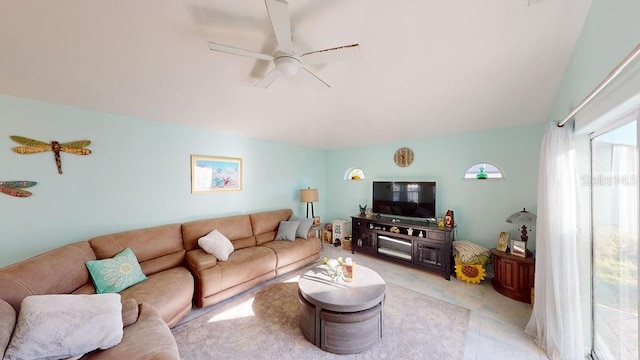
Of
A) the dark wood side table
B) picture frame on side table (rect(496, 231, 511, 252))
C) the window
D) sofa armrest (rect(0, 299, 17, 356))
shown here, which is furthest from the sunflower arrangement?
sofa armrest (rect(0, 299, 17, 356))

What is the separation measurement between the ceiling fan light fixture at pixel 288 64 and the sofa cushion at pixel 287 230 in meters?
2.83

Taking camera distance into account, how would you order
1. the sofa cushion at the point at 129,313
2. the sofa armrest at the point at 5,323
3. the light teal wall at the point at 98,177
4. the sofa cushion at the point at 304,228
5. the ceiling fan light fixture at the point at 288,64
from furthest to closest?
the sofa cushion at the point at 304,228 → the light teal wall at the point at 98,177 → the ceiling fan light fixture at the point at 288,64 → the sofa cushion at the point at 129,313 → the sofa armrest at the point at 5,323

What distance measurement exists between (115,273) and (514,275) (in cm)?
473

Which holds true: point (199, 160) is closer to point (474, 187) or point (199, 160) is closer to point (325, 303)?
point (325, 303)

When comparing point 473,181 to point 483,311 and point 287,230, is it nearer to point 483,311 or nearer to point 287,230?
point 483,311

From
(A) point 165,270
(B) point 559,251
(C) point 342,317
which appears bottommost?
(C) point 342,317

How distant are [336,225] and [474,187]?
284cm

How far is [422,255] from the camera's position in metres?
3.55

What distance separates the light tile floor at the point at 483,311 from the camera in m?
1.93

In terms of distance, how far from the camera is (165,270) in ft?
8.61

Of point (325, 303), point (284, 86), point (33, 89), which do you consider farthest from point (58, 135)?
point (325, 303)

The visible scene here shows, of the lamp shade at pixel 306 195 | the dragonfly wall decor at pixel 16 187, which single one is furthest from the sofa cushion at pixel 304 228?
the dragonfly wall decor at pixel 16 187

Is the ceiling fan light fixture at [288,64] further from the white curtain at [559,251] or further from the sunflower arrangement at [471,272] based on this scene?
the sunflower arrangement at [471,272]

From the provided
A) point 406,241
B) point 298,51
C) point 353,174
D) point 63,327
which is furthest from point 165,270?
point 353,174
